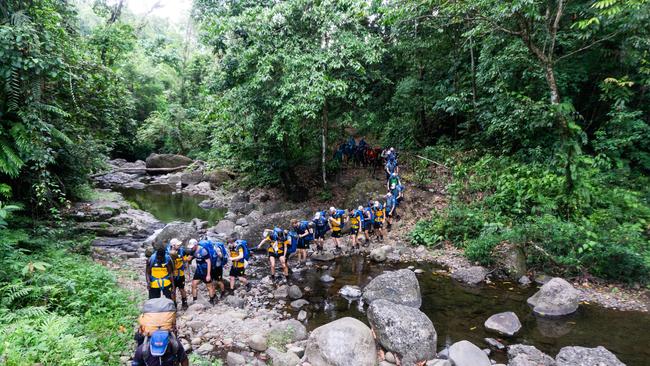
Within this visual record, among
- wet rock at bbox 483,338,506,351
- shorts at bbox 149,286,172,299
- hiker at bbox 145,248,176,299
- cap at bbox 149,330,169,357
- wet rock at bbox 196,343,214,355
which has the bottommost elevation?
wet rock at bbox 483,338,506,351

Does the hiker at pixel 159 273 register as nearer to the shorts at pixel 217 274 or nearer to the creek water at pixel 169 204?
the shorts at pixel 217 274

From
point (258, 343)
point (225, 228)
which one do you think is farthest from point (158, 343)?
point (225, 228)

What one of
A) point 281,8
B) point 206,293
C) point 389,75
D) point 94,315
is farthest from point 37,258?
point 389,75

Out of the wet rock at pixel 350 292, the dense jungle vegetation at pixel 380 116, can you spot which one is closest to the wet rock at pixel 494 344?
the wet rock at pixel 350 292

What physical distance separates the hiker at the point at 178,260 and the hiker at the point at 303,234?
4.13 metres

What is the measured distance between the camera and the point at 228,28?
13.6 m

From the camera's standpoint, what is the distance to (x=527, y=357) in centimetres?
670

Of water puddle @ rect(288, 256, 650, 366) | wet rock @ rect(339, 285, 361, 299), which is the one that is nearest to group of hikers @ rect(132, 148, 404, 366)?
water puddle @ rect(288, 256, 650, 366)

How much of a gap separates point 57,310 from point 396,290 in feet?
23.9

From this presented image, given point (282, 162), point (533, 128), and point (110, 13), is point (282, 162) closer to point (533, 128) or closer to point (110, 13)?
point (533, 128)

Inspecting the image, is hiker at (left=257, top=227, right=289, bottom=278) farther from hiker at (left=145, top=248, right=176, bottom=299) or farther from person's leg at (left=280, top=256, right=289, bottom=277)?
hiker at (left=145, top=248, right=176, bottom=299)

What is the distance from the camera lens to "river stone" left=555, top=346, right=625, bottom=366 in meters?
6.15

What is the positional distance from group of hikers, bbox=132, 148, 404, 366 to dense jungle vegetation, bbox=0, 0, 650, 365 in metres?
1.16

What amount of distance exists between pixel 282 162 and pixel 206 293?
394 inches
